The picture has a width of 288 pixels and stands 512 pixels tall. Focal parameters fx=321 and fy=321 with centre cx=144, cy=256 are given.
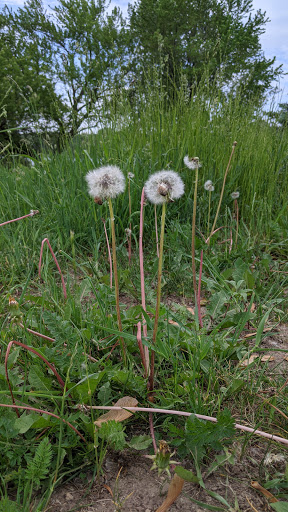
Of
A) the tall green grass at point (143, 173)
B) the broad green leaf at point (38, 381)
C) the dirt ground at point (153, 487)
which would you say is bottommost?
the dirt ground at point (153, 487)

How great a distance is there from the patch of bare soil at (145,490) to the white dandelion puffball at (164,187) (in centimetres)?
83

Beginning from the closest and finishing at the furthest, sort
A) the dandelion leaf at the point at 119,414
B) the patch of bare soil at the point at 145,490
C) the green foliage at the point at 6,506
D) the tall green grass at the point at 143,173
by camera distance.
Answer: the green foliage at the point at 6,506 → the patch of bare soil at the point at 145,490 → the dandelion leaf at the point at 119,414 → the tall green grass at the point at 143,173

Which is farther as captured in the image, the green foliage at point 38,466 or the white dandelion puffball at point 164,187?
the white dandelion puffball at point 164,187

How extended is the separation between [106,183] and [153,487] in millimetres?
942

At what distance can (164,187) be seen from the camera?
3.15 feet

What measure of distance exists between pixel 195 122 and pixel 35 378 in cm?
286

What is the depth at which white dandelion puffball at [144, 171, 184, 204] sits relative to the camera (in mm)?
979

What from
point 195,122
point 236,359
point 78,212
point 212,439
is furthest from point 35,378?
point 195,122

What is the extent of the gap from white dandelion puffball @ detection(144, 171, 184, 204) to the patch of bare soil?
0.83m

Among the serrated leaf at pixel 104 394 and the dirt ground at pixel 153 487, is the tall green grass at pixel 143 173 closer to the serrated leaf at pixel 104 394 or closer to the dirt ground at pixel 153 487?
the serrated leaf at pixel 104 394

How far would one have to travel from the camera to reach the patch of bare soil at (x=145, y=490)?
89 centimetres

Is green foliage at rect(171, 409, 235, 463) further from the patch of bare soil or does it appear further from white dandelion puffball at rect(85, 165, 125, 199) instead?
white dandelion puffball at rect(85, 165, 125, 199)

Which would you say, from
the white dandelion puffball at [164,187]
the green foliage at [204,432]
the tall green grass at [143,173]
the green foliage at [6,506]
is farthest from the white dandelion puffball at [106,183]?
the tall green grass at [143,173]

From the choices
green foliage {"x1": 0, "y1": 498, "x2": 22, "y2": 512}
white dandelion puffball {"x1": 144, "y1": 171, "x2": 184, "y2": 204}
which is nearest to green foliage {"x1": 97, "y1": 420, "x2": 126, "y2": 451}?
green foliage {"x1": 0, "y1": 498, "x2": 22, "y2": 512}
